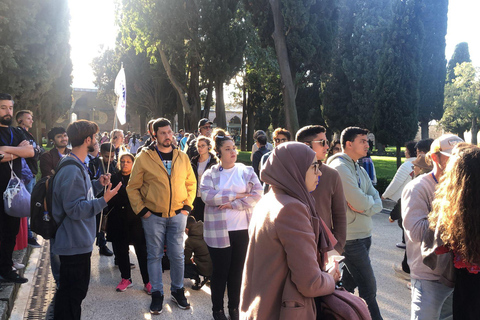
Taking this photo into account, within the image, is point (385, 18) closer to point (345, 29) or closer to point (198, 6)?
point (345, 29)

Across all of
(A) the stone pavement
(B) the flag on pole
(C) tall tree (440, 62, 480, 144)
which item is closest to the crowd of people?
(A) the stone pavement

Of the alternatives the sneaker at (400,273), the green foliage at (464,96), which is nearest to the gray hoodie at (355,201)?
the sneaker at (400,273)

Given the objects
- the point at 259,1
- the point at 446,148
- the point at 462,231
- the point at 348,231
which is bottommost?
the point at 348,231

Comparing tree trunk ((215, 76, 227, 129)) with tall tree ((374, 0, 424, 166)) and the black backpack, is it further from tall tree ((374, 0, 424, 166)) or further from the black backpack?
the black backpack

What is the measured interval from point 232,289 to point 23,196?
98.7 inches

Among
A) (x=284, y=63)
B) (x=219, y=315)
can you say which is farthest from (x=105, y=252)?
(x=284, y=63)

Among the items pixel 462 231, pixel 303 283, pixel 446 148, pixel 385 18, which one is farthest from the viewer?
pixel 385 18

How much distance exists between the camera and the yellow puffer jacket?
15.5 ft

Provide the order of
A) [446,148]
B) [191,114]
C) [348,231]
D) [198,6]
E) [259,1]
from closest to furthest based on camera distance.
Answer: [446,148] → [348,231] → [259,1] → [198,6] → [191,114]

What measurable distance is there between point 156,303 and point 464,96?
174 feet

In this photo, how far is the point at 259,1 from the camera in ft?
65.5

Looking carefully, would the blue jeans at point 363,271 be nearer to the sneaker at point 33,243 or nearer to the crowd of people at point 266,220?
the crowd of people at point 266,220

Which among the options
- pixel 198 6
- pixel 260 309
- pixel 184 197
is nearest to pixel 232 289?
pixel 184 197

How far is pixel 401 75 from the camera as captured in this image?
17797 millimetres
